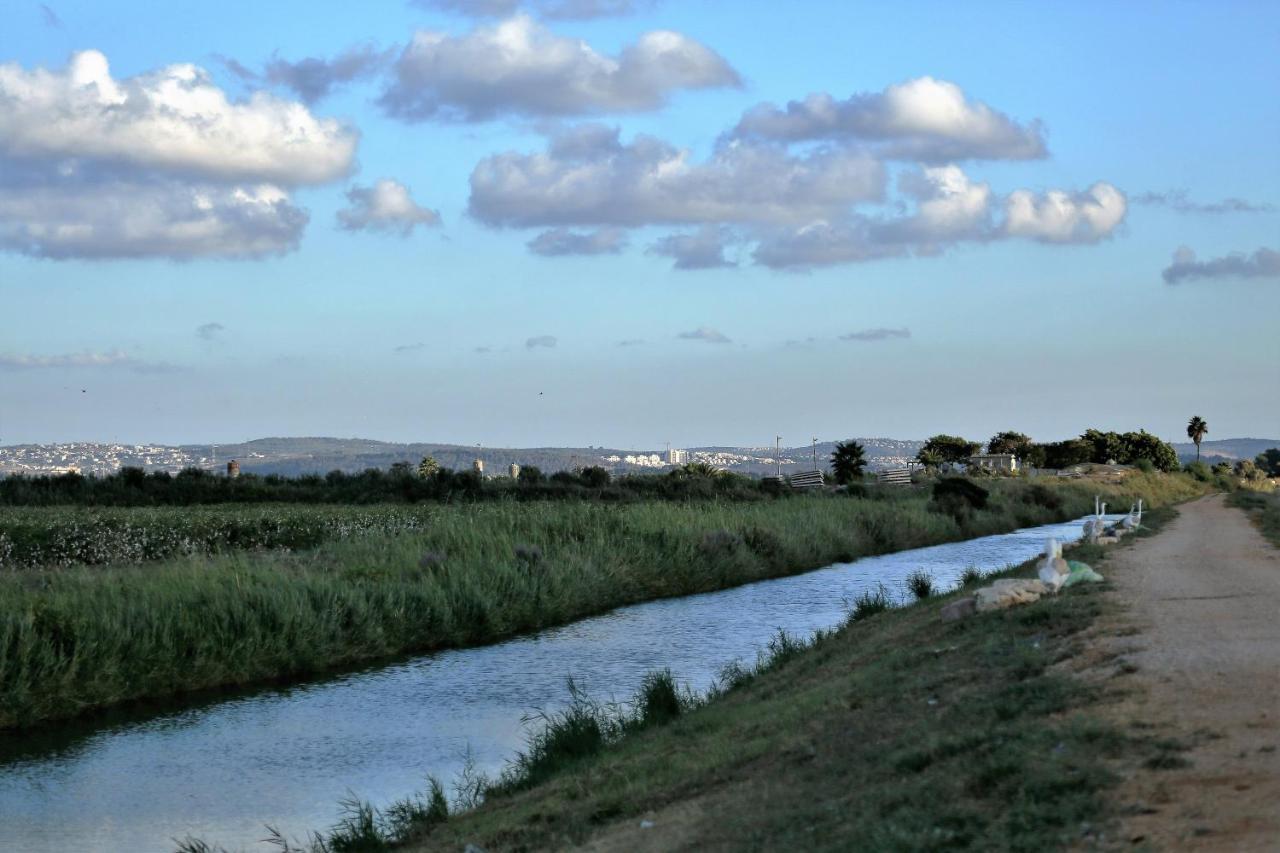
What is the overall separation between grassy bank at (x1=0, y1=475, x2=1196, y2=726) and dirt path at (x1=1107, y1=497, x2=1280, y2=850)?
12.0m

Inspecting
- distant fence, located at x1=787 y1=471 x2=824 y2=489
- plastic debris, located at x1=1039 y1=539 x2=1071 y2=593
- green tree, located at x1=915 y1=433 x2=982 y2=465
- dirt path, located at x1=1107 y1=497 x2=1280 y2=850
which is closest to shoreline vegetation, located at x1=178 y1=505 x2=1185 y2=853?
dirt path, located at x1=1107 y1=497 x2=1280 y2=850

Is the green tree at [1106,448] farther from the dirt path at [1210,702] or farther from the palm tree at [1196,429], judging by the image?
the dirt path at [1210,702]

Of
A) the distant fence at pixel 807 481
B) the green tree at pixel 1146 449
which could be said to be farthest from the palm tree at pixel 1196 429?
the distant fence at pixel 807 481

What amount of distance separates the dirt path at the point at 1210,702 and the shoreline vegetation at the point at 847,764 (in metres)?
0.24

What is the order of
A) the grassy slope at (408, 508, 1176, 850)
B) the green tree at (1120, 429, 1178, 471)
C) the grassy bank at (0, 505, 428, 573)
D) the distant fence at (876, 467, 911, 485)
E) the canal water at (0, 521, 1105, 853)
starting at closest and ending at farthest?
the grassy slope at (408, 508, 1176, 850) < the canal water at (0, 521, 1105, 853) < the grassy bank at (0, 505, 428, 573) < the distant fence at (876, 467, 911, 485) < the green tree at (1120, 429, 1178, 471)

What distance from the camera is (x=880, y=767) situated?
27.1 ft

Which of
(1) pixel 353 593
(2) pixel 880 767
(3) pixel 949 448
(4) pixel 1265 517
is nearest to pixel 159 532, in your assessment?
(1) pixel 353 593

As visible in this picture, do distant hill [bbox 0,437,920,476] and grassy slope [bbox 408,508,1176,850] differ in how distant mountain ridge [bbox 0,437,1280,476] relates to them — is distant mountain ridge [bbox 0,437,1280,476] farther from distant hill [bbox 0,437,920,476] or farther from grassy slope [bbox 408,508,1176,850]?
grassy slope [bbox 408,508,1176,850]

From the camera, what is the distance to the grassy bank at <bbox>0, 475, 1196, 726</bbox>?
17859 millimetres

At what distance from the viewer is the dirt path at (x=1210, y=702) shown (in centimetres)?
626

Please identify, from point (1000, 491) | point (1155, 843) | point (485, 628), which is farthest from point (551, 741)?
point (1000, 491)

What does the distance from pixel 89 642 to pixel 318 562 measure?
305 inches

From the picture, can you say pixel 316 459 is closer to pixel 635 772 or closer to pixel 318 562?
pixel 318 562

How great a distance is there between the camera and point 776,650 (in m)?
18.7
